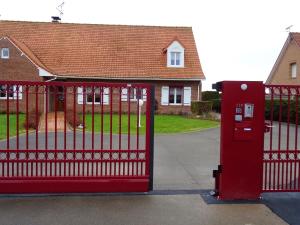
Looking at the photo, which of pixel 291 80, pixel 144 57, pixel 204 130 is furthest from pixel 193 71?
pixel 204 130

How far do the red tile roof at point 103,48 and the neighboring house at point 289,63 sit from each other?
7.78 metres

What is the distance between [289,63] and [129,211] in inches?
Result: 1253

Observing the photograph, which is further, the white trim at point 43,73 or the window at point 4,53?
the window at point 4,53

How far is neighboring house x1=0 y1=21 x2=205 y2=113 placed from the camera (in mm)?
29766

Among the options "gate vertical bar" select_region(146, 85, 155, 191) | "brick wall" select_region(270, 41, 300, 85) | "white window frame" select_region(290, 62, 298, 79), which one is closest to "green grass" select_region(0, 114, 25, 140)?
"gate vertical bar" select_region(146, 85, 155, 191)

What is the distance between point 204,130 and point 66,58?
1561 cm

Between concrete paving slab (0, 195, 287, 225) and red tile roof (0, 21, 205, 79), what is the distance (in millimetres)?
24863

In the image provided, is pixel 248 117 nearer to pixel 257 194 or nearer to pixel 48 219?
pixel 257 194

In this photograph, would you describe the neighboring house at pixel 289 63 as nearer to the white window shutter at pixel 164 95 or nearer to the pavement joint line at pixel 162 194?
the white window shutter at pixel 164 95

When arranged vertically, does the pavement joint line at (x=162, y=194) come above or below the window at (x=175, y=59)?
below

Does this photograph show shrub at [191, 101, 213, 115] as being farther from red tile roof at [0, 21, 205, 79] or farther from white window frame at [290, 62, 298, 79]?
white window frame at [290, 62, 298, 79]

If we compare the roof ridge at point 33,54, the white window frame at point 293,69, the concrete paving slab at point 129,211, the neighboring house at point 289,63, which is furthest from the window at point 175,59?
the concrete paving slab at point 129,211

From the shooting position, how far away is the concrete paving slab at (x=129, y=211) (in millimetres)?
5703

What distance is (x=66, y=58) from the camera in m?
33.0
